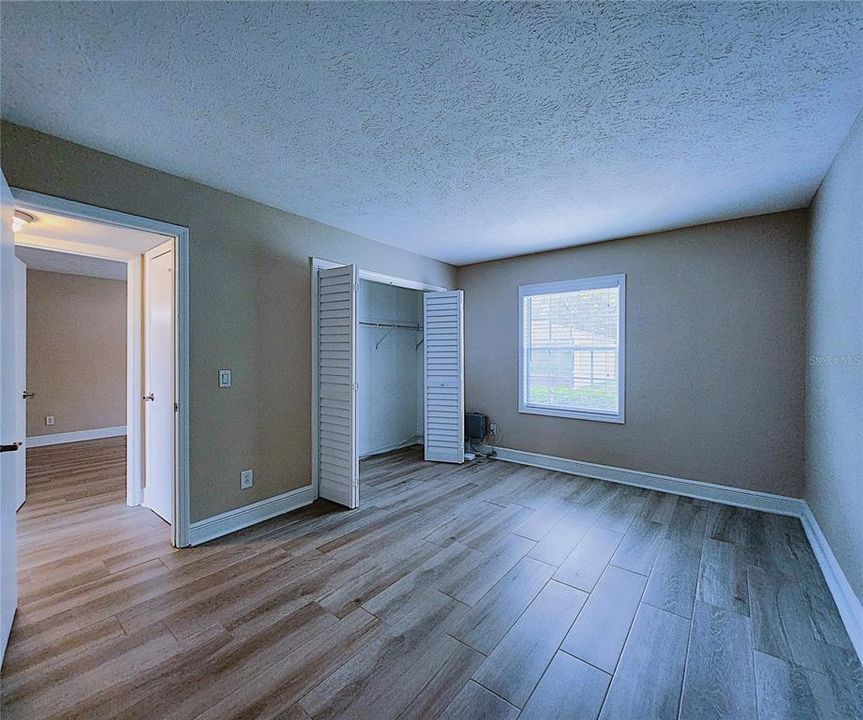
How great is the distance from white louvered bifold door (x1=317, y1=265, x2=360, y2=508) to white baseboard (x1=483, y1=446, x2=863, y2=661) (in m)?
2.18

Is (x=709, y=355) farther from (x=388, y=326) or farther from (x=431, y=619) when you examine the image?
(x=388, y=326)

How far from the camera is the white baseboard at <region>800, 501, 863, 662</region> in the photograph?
179 centimetres

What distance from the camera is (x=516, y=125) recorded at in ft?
6.62

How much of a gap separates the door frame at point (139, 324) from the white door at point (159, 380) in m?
0.08

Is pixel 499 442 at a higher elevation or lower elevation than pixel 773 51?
lower

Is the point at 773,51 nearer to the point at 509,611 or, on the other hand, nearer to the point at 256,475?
the point at 509,611

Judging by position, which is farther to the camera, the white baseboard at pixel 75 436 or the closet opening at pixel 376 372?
the white baseboard at pixel 75 436

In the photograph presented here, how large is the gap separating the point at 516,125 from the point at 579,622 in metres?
2.51


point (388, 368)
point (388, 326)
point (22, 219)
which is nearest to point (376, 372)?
point (388, 368)

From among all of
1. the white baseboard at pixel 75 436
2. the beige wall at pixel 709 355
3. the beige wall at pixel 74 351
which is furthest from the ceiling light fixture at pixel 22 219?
the beige wall at pixel 709 355

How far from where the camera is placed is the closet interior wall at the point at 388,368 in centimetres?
515

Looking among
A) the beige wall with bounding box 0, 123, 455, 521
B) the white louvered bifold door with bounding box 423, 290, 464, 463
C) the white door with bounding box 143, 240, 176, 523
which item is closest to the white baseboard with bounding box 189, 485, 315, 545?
the beige wall with bounding box 0, 123, 455, 521

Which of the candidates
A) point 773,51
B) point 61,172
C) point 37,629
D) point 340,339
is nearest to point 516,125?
point 773,51

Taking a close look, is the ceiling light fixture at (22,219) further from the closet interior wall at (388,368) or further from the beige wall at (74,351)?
the beige wall at (74,351)
